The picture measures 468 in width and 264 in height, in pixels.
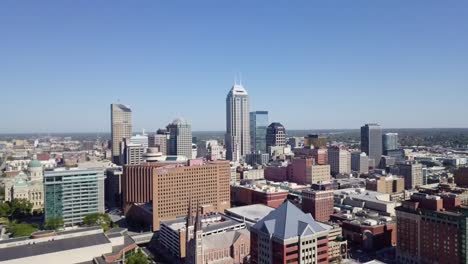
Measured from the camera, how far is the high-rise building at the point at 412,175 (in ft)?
569

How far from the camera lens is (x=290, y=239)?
198 ft

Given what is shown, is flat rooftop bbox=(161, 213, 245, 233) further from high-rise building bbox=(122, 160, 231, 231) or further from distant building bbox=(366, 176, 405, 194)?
distant building bbox=(366, 176, 405, 194)

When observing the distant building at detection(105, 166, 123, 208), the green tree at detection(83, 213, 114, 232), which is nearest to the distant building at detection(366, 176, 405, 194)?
the distant building at detection(105, 166, 123, 208)

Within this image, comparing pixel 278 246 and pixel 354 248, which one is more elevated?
pixel 278 246

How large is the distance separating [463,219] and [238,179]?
125 m

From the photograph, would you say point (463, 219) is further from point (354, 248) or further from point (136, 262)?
point (136, 262)

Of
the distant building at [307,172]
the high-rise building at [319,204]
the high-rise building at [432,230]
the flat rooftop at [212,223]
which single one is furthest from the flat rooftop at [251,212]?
the distant building at [307,172]

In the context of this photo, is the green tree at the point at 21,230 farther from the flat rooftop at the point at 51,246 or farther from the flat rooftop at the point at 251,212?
the flat rooftop at the point at 251,212

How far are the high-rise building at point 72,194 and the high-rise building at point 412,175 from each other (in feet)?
416

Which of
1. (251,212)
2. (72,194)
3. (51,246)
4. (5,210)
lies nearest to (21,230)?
(72,194)

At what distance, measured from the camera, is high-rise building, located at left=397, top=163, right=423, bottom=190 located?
569 feet

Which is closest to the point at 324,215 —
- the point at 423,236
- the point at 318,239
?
the point at 423,236

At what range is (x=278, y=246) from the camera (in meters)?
61.2

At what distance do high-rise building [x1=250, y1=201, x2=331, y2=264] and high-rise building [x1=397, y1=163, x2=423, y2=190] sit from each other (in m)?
125
